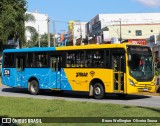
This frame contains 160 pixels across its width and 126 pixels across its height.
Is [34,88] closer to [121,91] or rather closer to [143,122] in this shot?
[121,91]

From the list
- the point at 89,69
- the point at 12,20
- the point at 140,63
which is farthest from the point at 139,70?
the point at 12,20

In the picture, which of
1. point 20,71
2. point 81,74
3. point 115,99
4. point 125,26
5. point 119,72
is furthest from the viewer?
point 125,26

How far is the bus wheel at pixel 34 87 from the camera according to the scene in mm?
25886

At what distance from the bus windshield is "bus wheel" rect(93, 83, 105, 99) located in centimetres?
197

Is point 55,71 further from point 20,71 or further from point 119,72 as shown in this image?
point 119,72

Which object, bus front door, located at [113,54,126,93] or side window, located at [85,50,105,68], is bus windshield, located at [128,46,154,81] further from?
side window, located at [85,50,105,68]

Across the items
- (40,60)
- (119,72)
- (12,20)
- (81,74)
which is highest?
(12,20)

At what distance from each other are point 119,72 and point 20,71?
8.01 metres

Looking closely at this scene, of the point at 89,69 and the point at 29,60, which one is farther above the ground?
the point at 29,60

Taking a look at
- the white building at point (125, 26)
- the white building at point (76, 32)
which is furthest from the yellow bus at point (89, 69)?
the white building at point (76, 32)

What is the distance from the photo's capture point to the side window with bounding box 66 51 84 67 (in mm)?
22706

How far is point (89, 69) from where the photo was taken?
22.3 meters

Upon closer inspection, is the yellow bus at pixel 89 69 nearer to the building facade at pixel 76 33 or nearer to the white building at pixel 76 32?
the building facade at pixel 76 33

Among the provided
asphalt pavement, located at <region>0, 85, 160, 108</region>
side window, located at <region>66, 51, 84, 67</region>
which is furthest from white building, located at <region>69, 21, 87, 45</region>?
side window, located at <region>66, 51, 84, 67</region>
